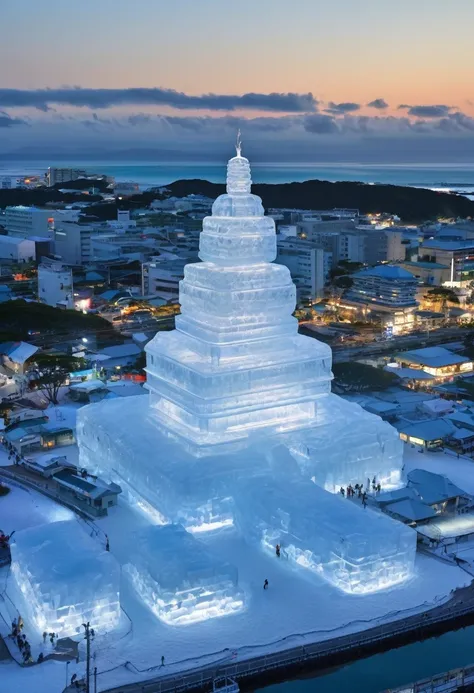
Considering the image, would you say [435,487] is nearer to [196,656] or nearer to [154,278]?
[196,656]

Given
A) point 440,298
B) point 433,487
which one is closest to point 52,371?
point 433,487

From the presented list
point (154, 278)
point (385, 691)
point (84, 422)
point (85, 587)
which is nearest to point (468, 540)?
point (385, 691)

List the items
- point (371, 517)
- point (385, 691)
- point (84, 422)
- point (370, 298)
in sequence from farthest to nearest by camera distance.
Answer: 1. point (370, 298)
2. point (84, 422)
3. point (371, 517)
4. point (385, 691)

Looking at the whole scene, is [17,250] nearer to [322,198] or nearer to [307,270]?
[307,270]

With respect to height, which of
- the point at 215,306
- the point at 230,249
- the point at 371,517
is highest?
the point at 230,249

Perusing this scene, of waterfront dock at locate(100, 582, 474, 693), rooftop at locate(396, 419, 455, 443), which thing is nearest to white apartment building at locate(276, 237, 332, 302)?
rooftop at locate(396, 419, 455, 443)
